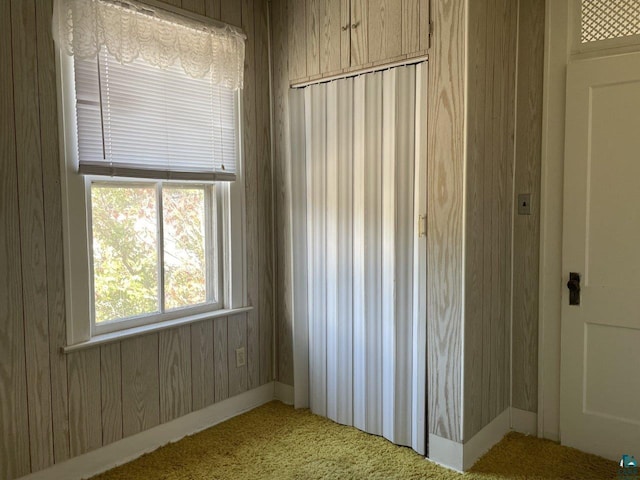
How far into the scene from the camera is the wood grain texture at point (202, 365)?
109 inches

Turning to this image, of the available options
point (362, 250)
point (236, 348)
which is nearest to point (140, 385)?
point (236, 348)

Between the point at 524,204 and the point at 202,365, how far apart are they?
1882 mm

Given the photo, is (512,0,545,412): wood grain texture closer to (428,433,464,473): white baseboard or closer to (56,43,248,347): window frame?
(428,433,464,473): white baseboard

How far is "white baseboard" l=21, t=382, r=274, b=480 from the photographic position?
2.29 m

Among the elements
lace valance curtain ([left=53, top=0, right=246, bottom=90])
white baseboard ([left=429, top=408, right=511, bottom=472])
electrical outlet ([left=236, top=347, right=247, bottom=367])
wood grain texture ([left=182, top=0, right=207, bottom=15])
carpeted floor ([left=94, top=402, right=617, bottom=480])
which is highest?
wood grain texture ([left=182, top=0, right=207, bottom=15])

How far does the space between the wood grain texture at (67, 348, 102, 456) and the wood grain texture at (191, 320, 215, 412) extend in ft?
1.68

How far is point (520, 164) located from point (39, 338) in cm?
240

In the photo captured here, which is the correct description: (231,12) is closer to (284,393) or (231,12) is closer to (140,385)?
(140,385)

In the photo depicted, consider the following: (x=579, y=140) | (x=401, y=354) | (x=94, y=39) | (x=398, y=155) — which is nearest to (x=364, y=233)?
(x=398, y=155)

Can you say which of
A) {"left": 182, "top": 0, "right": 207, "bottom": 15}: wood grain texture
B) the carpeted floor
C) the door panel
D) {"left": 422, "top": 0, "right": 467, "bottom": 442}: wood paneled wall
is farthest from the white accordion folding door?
the door panel

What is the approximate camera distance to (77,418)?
2301mm

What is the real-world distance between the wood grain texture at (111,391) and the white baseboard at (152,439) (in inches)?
2.4

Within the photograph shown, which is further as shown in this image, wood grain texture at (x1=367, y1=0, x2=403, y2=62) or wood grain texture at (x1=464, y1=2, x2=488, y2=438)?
wood grain texture at (x1=367, y1=0, x2=403, y2=62)

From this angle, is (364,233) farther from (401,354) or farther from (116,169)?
(116,169)
